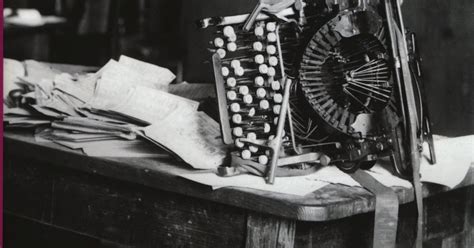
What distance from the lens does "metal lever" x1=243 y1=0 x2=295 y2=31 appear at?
1686 millimetres

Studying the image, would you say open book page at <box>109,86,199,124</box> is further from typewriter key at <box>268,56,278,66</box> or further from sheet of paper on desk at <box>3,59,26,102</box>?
sheet of paper on desk at <box>3,59,26,102</box>

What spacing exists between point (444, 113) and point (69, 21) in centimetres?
472

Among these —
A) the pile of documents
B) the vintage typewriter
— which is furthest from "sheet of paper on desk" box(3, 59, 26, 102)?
the vintage typewriter

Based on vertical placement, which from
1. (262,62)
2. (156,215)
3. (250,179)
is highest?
(262,62)

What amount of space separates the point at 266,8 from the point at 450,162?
24.4 inches

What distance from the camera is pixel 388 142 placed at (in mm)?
1764

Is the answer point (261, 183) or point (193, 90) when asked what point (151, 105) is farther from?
point (261, 183)

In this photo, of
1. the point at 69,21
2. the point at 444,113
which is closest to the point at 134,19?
the point at 69,21

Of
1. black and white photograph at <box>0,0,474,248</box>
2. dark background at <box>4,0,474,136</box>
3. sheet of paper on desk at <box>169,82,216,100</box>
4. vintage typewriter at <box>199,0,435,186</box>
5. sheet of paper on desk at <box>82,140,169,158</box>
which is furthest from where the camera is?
dark background at <box>4,0,474,136</box>

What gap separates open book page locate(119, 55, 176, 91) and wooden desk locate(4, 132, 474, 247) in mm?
421

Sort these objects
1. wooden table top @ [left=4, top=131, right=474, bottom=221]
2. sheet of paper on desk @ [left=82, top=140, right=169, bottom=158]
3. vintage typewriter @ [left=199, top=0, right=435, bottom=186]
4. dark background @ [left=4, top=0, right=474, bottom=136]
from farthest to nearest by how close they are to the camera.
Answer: dark background @ [left=4, top=0, right=474, bottom=136]
sheet of paper on desk @ [left=82, top=140, right=169, bottom=158]
vintage typewriter @ [left=199, top=0, right=435, bottom=186]
wooden table top @ [left=4, top=131, right=474, bottom=221]

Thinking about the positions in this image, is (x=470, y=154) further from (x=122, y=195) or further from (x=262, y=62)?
(x=122, y=195)

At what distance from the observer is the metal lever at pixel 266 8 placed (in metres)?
1.69

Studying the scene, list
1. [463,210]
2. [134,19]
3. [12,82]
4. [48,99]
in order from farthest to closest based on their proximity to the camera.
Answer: [134,19], [12,82], [48,99], [463,210]
